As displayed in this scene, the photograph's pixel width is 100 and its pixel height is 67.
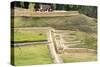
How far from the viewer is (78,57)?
9.04 feet

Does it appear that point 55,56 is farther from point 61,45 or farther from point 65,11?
point 65,11

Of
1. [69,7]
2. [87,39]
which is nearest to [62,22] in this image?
[69,7]

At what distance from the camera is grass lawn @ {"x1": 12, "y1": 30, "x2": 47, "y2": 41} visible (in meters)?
2.50

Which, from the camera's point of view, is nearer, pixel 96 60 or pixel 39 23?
pixel 39 23

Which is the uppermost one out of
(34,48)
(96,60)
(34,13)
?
(34,13)

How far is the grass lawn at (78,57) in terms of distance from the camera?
2.68 meters

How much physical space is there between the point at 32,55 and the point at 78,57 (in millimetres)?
690

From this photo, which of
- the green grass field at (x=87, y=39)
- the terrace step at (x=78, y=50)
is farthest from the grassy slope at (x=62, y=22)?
the terrace step at (x=78, y=50)

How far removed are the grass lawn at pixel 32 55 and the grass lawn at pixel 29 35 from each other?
109mm

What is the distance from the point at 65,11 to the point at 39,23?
428mm

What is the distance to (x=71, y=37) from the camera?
2.73 meters

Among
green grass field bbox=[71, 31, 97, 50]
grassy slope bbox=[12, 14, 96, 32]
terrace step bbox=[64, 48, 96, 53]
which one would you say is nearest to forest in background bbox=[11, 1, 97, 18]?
grassy slope bbox=[12, 14, 96, 32]
